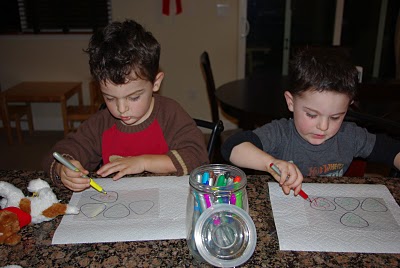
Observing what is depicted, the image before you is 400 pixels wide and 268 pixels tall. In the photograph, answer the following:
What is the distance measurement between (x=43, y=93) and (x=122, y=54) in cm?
258

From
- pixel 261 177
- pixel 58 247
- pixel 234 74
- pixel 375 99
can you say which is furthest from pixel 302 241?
pixel 234 74

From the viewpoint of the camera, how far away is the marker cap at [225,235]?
0.60 meters

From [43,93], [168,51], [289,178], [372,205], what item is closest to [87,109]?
[43,93]

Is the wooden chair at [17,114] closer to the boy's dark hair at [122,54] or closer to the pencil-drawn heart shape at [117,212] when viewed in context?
the boy's dark hair at [122,54]

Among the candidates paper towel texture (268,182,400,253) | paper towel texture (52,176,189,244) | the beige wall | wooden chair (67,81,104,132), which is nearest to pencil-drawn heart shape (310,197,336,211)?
paper towel texture (268,182,400,253)

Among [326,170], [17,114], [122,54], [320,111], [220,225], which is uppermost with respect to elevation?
[122,54]

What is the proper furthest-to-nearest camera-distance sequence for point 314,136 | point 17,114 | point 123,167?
point 17,114, point 314,136, point 123,167

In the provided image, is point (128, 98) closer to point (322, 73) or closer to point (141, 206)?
point (141, 206)

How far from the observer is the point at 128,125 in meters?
1.17

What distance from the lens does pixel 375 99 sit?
192 centimetres

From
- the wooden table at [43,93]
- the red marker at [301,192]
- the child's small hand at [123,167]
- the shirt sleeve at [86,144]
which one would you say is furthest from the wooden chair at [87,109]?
the red marker at [301,192]

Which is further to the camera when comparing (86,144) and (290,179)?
(86,144)

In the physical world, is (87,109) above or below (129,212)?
below

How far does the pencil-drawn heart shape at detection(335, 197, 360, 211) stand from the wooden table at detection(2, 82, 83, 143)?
286 centimetres
